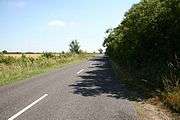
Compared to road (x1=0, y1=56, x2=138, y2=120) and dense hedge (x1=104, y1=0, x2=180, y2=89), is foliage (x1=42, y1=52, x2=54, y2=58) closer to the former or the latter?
dense hedge (x1=104, y1=0, x2=180, y2=89)

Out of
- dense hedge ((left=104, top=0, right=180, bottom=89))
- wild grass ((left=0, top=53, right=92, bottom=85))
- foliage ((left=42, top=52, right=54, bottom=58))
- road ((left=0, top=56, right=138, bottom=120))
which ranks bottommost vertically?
wild grass ((left=0, top=53, right=92, bottom=85))

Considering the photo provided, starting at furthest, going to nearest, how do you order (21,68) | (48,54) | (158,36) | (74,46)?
(74,46) → (48,54) → (21,68) → (158,36)

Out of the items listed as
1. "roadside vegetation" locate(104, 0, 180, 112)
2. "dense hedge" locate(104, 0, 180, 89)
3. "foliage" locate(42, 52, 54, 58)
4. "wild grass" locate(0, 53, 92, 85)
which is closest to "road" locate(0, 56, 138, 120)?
"roadside vegetation" locate(104, 0, 180, 112)

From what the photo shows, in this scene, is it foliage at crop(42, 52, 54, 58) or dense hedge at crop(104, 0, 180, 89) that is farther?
foliage at crop(42, 52, 54, 58)

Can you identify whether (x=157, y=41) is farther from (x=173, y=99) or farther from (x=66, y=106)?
(x=66, y=106)

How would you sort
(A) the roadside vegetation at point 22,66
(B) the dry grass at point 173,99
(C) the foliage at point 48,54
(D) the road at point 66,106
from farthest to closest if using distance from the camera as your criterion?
(C) the foliage at point 48,54 < (A) the roadside vegetation at point 22,66 < (B) the dry grass at point 173,99 < (D) the road at point 66,106

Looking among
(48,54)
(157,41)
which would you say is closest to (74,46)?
(48,54)

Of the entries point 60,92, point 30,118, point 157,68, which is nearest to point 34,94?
point 60,92

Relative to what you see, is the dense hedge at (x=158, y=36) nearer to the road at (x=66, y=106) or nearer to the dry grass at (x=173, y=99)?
the dry grass at (x=173, y=99)

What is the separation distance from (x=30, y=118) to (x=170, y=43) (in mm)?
8958

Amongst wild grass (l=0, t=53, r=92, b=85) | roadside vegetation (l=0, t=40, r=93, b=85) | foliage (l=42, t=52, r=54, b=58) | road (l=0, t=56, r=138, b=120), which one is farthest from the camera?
foliage (l=42, t=52, r=54, b=58)

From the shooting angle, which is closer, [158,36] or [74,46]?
[158,36]

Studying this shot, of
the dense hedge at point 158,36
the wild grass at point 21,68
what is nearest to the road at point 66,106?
the dense hedge at point 158,36

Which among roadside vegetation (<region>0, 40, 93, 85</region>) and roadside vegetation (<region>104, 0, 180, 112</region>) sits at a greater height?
roadside vegetation (<region>104, 0, 180, 112</region>)
